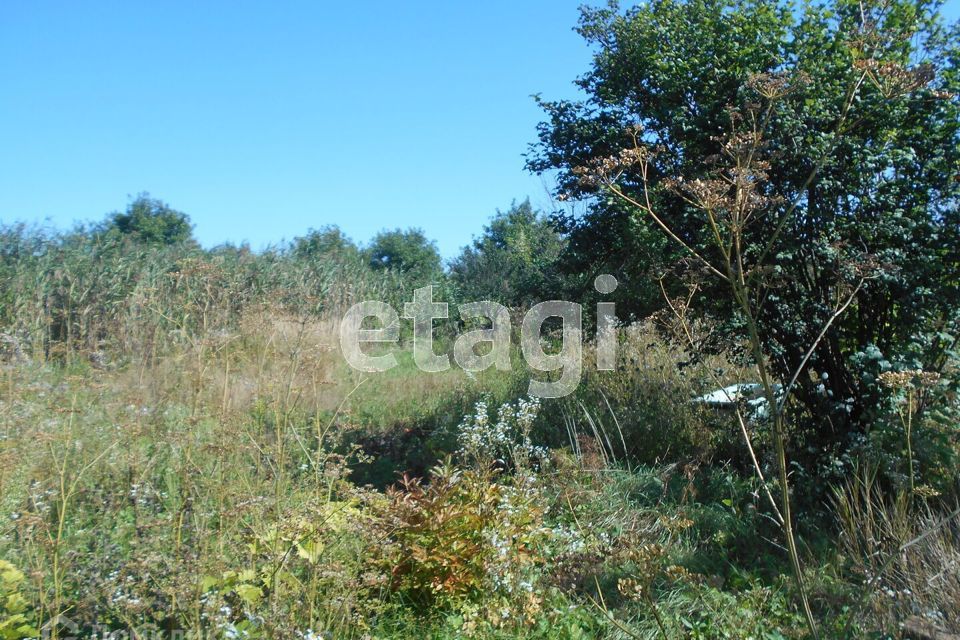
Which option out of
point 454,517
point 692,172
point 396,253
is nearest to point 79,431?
point 454,517

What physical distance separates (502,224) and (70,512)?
1872 cm

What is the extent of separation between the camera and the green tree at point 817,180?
13.9 feet

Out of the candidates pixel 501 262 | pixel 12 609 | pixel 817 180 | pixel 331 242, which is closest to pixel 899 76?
pixel 817 180

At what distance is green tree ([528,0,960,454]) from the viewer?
4.25 metres

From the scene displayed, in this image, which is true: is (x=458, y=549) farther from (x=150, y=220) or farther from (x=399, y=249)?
(x=150, y=220)

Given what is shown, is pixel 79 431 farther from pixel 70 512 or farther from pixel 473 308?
pixel 473 308

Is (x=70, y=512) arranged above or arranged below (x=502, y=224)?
below

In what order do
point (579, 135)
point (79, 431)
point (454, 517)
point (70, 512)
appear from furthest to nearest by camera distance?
1. point (579, 135)
2. point (79, 431)
3. point (70, 512)
4. point (454, 517)

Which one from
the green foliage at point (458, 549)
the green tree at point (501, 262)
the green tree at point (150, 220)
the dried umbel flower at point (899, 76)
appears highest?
the green tree at point (150, 220)

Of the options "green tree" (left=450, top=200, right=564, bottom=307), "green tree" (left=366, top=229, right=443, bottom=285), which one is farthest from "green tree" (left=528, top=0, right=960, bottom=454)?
"green tree" (left=366, top=229, right=443, bottom=285)

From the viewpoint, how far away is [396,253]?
24.9m

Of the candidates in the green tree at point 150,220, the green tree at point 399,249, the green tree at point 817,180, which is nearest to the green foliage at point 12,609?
the green tree at point 817,180

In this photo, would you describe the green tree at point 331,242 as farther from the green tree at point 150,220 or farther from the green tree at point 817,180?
the green tree at point 817,180

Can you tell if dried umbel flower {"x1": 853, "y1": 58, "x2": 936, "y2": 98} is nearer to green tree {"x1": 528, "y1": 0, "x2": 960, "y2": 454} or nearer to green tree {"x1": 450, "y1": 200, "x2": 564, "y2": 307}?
green tree {"x1": 528, "y1": 0, "x2": 960, "y2": 454}
